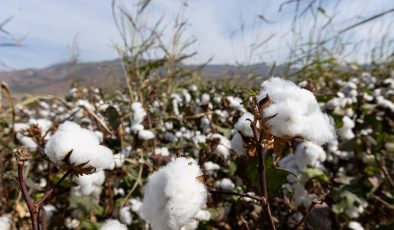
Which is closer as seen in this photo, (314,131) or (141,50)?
(314,131)

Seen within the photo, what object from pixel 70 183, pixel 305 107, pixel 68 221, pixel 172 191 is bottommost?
pixel 68 221

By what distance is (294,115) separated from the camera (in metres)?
0.80

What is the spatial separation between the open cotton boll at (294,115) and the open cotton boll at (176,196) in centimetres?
16

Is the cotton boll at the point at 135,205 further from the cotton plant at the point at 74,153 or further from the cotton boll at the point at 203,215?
the cotton plant at the point at 74,153

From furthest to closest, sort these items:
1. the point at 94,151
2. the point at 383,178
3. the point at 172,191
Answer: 1. the point at 383,178
2. the point at 94,151
3. the point at 172,191

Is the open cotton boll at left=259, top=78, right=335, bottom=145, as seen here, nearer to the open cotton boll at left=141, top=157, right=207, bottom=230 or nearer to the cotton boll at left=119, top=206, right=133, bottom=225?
the open cotton boll at left=141, top=157, right=207, bottom=230

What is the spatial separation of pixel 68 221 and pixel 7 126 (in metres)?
0.71

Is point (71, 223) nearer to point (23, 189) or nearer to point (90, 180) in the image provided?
point (90, 180)

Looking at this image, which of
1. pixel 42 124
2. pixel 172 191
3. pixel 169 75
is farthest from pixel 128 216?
pixel 169 75

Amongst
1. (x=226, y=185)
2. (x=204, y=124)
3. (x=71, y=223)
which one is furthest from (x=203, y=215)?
(x=204, y=124)

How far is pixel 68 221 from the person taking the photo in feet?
6.95

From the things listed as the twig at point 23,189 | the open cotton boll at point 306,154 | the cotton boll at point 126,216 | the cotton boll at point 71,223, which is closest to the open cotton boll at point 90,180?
the cotton boll at point 126,216

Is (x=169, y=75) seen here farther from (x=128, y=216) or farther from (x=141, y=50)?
(x=128, y=216)

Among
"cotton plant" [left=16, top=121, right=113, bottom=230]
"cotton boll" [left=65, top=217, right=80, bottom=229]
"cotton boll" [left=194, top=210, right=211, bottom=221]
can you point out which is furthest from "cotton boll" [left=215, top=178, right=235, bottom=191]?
"cotton plant" [left=16, top=121, right=113, bottom=230]
